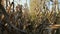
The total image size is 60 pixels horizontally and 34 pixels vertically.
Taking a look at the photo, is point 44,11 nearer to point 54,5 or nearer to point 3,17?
point 54,5

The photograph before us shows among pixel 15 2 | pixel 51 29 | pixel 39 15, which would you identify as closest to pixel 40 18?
pixel 39 15

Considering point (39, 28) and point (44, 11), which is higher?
point (44, 11)

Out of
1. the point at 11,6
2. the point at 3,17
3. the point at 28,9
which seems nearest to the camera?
the point at 3,17

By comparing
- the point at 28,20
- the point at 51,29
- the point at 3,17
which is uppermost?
the point at 3,17

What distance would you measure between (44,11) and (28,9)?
14.7 inches

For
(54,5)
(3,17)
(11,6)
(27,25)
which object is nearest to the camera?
(3,17)

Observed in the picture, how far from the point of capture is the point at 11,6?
274cm

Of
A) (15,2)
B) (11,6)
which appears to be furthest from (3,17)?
(15,2)

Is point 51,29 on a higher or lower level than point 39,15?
lower

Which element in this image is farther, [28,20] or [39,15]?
[39,15]

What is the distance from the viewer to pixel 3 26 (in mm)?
2363

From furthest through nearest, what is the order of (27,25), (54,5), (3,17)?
(54,5)
(27,25)
(3,17)

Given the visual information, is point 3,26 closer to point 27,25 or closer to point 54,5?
point 27,25

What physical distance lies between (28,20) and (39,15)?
33 centimetres
